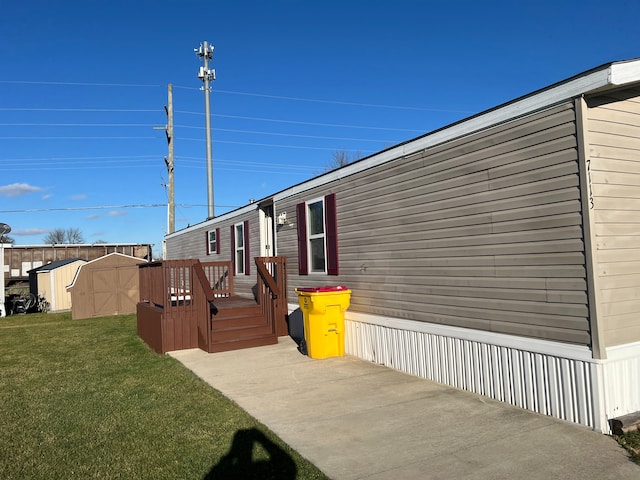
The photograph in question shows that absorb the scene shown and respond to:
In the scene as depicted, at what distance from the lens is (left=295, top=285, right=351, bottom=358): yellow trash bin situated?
6938mm

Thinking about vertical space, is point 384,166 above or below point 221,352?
above

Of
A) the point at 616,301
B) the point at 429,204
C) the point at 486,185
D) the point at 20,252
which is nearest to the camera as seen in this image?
the point at 616,301

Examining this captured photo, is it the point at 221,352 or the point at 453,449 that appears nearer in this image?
the point at 453,449

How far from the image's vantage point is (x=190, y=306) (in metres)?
8.27

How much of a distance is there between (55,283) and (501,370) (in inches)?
757

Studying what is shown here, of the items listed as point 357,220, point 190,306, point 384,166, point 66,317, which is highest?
point 384,166

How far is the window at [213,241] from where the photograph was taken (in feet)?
42.7

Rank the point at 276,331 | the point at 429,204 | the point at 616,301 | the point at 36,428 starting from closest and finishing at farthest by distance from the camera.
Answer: the point at 616,301 < the point at 36,428 < the point at 429,204 < the point at 276,331

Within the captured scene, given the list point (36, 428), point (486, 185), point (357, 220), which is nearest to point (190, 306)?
point (357, 220)

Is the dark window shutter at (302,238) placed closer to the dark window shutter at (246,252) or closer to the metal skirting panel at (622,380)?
the dark window shutter at (246,252)

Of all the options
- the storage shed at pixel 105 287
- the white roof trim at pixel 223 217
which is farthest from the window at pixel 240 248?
the storage shed at pixel 105 287

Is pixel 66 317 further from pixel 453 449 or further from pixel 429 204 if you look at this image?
pixel 453 449

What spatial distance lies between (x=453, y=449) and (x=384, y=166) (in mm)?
3839

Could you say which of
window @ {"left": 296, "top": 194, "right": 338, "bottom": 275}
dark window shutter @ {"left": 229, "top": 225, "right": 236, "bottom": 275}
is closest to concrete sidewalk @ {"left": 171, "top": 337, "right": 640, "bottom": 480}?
window @ {"left": 296, "top": 194, "right": 338, "bottom": 275}
